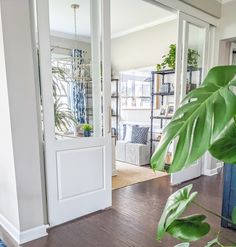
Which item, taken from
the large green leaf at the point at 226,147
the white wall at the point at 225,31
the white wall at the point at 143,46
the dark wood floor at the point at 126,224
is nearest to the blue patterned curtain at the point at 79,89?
the dark wood floor at the point at 126,224

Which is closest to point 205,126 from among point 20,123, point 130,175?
point 20,123

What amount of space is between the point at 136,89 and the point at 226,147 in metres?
4.87

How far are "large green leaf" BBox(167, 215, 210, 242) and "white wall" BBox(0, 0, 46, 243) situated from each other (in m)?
1.53

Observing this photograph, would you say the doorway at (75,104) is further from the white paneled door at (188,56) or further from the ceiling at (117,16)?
the white paneled door at (188,56)

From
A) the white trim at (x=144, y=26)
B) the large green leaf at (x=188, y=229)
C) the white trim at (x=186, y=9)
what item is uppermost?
the white trim at (x=144, y=26)

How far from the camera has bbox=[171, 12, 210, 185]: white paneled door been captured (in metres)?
3.44

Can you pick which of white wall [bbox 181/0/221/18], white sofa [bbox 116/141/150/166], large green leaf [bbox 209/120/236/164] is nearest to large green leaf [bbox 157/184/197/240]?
large green leaf [bbox 209/120/236/164]

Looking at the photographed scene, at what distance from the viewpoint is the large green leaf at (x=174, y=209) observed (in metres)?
0.83

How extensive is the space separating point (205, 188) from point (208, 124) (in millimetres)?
3206

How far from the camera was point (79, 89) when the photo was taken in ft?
8.50

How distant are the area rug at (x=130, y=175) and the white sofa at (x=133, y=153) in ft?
0.55

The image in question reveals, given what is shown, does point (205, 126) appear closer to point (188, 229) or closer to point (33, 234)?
point (188, 229)

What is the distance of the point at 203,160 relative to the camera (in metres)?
4.14

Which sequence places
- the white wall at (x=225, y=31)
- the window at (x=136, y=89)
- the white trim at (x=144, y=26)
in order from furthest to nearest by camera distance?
the window at (x=136, y=89), the white trim at (x=144, y=26), the white wall at (x=225, y=31)
